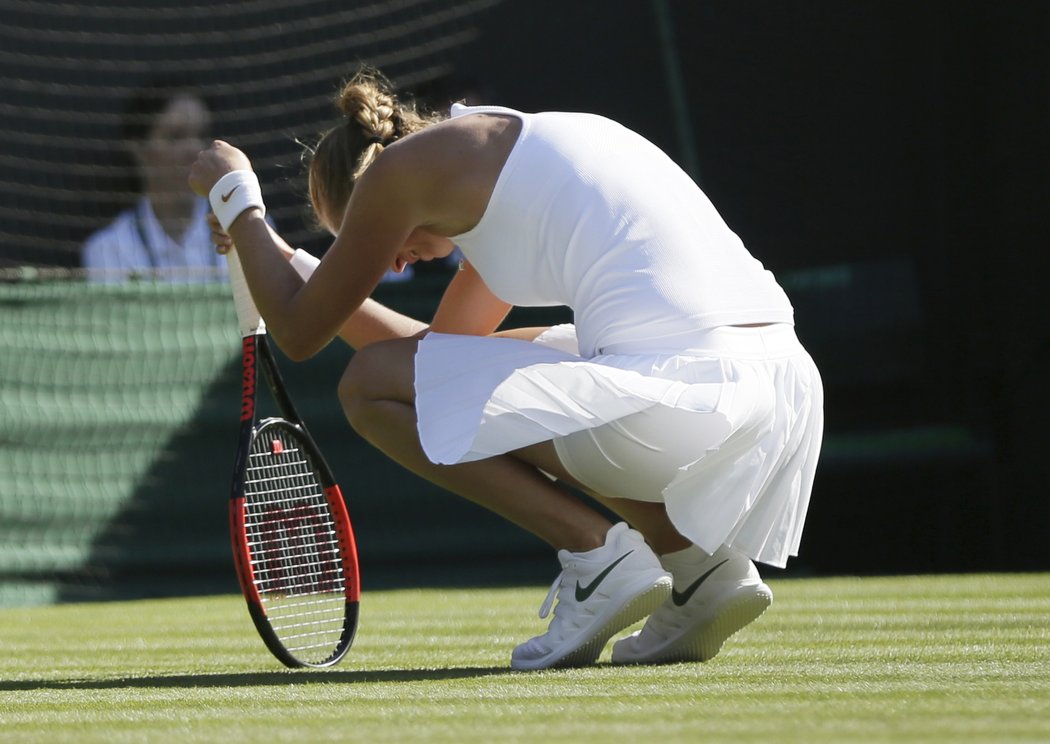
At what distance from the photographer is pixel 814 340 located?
16.8ft

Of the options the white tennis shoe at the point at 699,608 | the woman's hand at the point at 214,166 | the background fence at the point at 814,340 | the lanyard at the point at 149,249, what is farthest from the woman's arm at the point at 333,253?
the lanyard at the point at 149,249

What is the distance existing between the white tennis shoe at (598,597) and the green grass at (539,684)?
51 millimetres

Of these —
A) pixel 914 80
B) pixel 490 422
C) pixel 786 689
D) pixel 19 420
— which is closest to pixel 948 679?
pixel 786 689

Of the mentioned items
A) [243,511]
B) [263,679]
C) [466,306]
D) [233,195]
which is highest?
[233,195]

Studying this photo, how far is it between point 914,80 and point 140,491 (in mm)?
2725

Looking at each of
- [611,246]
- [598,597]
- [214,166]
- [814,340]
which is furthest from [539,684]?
[814,340]

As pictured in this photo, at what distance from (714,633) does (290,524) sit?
2.27 feet

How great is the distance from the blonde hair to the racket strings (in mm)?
377

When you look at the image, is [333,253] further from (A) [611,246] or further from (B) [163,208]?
(B) [163,208]

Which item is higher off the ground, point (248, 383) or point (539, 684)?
point (248, 383)

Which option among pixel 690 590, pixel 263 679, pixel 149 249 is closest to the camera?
pixel 263 679

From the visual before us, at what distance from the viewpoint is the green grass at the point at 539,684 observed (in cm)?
174

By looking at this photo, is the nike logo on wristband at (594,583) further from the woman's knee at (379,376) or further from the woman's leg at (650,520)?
the woman's knee at (379,376)

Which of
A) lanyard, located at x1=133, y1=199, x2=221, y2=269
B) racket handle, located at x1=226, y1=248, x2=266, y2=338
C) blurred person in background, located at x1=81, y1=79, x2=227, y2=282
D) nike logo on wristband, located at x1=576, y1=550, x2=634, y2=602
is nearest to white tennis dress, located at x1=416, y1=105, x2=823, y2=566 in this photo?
nike logo on wristband, located at x1=576, y1=550, x2=634, y2=602
